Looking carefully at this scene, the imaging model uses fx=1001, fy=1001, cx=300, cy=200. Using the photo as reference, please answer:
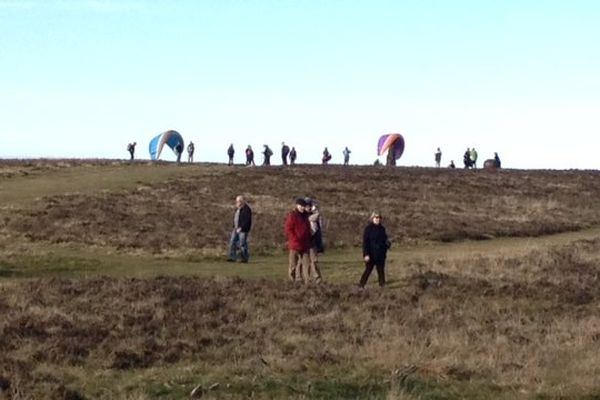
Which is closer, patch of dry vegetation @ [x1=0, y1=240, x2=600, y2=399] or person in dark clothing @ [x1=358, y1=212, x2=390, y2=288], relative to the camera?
patch of dry vegetation @ [x1=0, y1=240, x2=600, y2=399]

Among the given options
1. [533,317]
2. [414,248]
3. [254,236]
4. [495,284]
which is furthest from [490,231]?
[533,317]

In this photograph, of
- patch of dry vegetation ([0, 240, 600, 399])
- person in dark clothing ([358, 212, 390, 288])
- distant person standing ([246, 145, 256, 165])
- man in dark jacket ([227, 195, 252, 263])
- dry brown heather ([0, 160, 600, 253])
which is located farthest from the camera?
distant person standing ([246, 145, 256, 165])

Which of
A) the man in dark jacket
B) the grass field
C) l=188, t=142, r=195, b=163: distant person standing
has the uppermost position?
l=188, t=142, r=195, b=163: distant person standing

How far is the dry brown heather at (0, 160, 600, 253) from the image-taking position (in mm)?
37719

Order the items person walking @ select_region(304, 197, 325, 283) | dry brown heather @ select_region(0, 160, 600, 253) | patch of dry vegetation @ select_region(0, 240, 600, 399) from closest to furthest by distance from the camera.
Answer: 1. patch of dry vegetation @ select_region(0, 240, 600, 399)
2. person walking @ select_region(304, 197, 325, 283)
3. dry brown heather @ select_region(0, 160, 600, 253)

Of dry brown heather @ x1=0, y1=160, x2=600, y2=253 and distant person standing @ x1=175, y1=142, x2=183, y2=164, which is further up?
distant person standing @ x1=175, y1=142, x2=183, y2=164

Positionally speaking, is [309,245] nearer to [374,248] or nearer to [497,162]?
[374,248]

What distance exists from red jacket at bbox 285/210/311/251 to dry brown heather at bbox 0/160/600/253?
34.7 feet

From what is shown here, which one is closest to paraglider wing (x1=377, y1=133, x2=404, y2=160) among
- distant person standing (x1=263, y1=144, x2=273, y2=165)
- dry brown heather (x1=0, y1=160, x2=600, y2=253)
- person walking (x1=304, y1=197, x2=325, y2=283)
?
distant person standing (x1=263, y1=144, x2=273, y2=165)

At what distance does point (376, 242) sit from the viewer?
23938 millimetres

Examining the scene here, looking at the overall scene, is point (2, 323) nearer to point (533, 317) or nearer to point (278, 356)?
point (278, 356)

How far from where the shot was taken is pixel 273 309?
19.8 m

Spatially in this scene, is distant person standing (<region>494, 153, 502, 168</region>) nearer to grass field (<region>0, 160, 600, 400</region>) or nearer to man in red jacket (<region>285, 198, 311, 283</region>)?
grass field (<region>0, 160, 600, 400</region>)

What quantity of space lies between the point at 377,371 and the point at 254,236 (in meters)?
24.1
